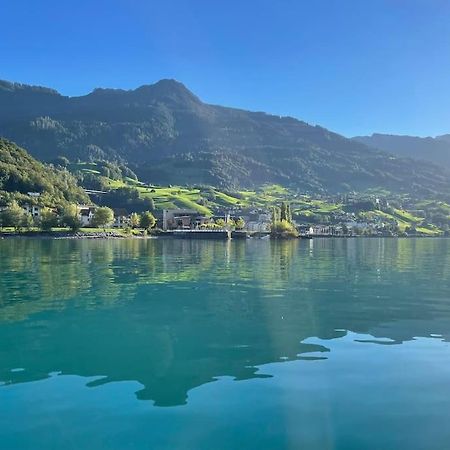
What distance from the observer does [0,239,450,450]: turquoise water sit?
465 inches

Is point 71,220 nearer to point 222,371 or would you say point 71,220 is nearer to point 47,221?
point 47,221

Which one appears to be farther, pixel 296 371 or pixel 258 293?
pixel 258 293

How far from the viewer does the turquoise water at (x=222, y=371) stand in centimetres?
1182

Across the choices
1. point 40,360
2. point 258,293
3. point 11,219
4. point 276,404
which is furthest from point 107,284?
point 11,219

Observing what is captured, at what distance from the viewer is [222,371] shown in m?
16.4

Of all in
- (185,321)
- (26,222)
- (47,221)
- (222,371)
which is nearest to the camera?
(222,371)

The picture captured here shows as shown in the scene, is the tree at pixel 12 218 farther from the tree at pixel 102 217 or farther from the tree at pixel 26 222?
the tree at pixel 102 217

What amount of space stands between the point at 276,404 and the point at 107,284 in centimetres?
2761

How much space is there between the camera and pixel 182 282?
4200cm

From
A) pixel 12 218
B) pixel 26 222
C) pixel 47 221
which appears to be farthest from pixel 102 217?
pixel 12 218

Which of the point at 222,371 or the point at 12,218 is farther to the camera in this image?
the point at 12,218

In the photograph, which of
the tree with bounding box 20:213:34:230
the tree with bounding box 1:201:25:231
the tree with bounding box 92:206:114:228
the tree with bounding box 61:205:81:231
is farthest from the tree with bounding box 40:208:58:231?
the tree with bounding box 92:206:114:228

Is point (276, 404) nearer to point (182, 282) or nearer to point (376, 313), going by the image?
point (376, 313)

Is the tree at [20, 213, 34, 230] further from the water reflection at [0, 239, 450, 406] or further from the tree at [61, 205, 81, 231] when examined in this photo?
the water reflection at [0, 239, 450, 406]
